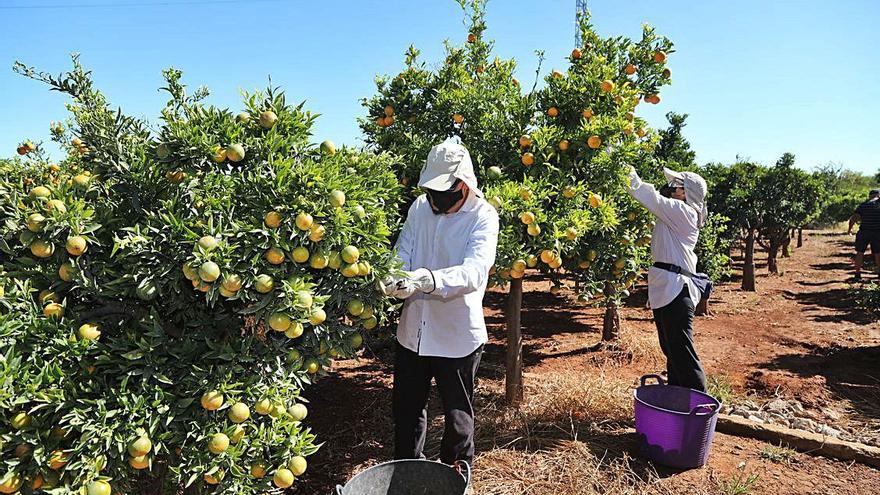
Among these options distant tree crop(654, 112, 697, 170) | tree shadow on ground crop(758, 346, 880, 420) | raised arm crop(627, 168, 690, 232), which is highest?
distant tree crop(654, 112, 697, 170)

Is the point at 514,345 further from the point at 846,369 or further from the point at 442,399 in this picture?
the point at 846,369

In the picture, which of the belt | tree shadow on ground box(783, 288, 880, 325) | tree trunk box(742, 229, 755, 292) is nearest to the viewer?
the belt

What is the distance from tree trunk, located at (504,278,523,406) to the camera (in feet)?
15.0

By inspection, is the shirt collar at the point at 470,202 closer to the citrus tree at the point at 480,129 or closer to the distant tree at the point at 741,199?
the citrus tree at the point at 480,129

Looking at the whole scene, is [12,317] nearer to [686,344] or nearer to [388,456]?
[388,456]

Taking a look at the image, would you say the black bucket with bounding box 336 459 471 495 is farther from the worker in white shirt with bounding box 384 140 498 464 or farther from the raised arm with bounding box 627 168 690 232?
the raised arm with bounding box 627 168 690 232

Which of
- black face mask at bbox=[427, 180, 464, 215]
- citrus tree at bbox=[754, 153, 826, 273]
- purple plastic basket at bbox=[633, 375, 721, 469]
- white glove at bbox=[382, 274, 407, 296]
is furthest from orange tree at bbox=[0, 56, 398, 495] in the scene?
citrus tree at bbox=[754, 153, 826, 273]

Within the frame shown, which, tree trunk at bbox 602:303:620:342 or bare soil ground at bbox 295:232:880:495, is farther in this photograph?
tree trunk at bbox 602:303:620:342

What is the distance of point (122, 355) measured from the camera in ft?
6.62

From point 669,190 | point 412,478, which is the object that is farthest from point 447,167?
point 669,190

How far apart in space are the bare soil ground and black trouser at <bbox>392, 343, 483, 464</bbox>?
61 centimetres

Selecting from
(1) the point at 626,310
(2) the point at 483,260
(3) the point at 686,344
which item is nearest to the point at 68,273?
(2) the point at 483,260

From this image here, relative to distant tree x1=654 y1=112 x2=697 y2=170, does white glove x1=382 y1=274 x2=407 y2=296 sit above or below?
below

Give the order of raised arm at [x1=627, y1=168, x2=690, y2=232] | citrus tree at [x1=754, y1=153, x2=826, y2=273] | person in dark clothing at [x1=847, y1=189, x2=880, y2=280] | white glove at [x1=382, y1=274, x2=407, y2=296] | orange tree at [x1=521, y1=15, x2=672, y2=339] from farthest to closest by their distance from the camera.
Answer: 1. citrus tree at [x1=754, y1=153, x2=826, y2=273]
2. person in dark clothing at [x1=847, y1=189, x2=880, y2=280]
3. raised arm at [x1=627, y1=168, x2=690, y2=232]
4. orange tree at [x1=521, y1=15, x2=672, y2=339]
5. white glove at [x1=382, y1=274, x2=407, y2=296]
